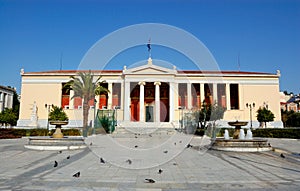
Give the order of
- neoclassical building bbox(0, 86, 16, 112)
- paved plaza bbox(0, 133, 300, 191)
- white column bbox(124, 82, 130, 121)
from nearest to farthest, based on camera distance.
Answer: paved plaza bbox(0, 133, 300, 191) → white column bbox(124, 82, 130, 121) → neoclassical building bbox(0, 86, 16, 112)

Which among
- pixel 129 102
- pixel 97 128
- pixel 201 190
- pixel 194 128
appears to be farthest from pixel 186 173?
pixel 129 102

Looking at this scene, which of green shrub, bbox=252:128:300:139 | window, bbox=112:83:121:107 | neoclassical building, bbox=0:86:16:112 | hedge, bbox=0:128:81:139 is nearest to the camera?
green shrub, bbox=252:128:300:139

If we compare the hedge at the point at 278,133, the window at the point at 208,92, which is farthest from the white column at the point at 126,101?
the hedge at the point at 278,133

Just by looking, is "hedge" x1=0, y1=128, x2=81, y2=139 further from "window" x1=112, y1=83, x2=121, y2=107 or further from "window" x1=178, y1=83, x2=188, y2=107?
"window" x1=178, y1=83, x2=188, y2=107

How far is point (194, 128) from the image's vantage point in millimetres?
26953

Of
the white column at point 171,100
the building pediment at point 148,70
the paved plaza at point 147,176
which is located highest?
the building pediment at point 148,70

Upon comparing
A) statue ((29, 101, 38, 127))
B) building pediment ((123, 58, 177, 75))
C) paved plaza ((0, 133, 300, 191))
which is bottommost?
paved plaza ((0, 133, 300, 191))

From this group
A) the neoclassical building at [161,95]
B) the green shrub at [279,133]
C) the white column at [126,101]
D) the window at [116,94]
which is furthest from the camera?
the window at [116,94]

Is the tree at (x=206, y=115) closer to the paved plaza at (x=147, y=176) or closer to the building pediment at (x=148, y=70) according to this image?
the building pediment at (x=148, y=70)

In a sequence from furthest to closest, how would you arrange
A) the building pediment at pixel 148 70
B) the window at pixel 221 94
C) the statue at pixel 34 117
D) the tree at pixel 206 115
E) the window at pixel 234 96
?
the window at pixel 234 96 → the window at pixel 221 94 → the statue at pixel 34 117 → the building pediment at pixel 148 70 → the tree at pixel 206 115

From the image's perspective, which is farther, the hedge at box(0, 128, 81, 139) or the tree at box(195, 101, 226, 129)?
the tree at box(195, 101, 226, 129)

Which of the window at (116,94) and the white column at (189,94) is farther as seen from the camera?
the window at (116,94)

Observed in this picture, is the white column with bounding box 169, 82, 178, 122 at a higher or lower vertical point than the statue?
higher

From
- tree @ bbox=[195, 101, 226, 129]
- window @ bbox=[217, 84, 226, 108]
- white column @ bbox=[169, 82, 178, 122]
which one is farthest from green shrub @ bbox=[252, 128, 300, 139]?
window @ bbox=[217, 84, 226, 108]
